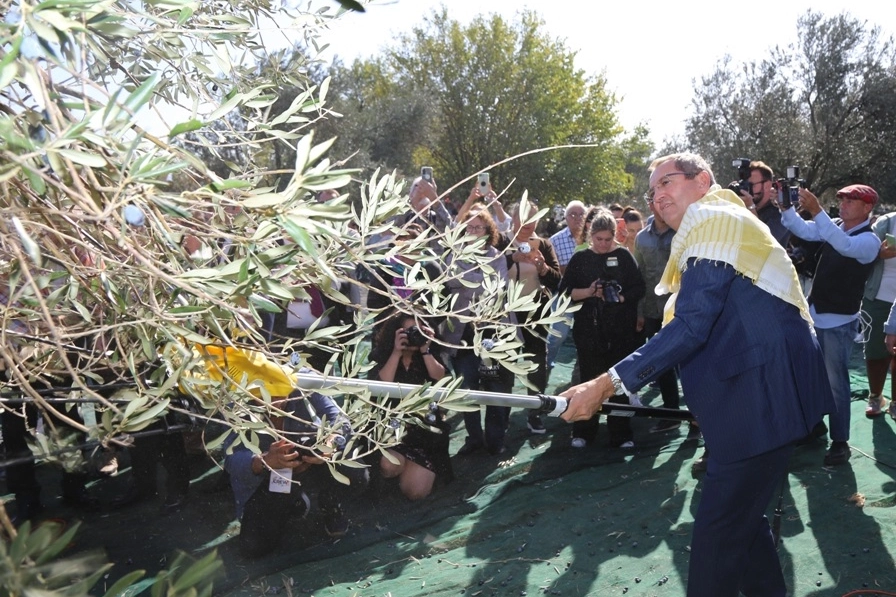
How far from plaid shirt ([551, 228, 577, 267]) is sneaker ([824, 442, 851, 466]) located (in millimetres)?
3870

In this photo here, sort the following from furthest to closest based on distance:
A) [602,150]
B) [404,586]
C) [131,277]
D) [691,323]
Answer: [602,150], [404,586], [691,323], [131,277]

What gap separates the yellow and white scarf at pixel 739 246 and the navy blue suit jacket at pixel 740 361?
38 mm

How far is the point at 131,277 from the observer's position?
1676 millimetres

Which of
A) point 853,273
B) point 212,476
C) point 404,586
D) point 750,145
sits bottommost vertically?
point 404,586

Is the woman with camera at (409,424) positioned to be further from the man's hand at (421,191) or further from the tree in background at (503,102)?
the tree in background at (503,102)

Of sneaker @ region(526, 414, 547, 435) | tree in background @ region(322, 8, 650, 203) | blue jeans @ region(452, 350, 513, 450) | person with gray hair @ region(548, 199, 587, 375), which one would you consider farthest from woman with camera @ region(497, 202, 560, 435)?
tree in background @ region(322, 8, 650, 203)

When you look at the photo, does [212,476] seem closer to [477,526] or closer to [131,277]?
[477,526]

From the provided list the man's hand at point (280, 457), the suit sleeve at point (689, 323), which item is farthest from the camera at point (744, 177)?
the man's hand at point (280, 457)

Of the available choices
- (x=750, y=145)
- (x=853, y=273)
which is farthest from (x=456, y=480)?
(x=750, y=145)

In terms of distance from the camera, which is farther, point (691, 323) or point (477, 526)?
point (477, 526)

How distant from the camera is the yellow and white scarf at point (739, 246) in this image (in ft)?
10.5

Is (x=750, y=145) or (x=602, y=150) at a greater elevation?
(x=602, y=150)

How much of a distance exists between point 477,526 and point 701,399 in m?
2.41

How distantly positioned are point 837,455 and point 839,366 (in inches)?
23.9
